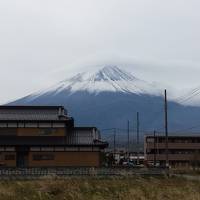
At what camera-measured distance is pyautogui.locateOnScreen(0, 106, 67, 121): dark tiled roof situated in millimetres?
66312

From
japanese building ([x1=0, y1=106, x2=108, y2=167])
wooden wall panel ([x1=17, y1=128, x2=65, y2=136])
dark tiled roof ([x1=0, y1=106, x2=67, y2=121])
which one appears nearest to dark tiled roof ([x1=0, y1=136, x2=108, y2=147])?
japanese building ([x1=0, y1=106, x2=108, y2=167])

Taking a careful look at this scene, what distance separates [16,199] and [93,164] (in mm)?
46059

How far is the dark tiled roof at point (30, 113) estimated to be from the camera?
218ft

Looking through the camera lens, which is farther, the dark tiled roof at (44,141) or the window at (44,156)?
the dark tiled roof at (44,141)

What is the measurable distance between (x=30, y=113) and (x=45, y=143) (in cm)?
628

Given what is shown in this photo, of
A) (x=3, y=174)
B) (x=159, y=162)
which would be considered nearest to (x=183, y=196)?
(x=3, y=174)

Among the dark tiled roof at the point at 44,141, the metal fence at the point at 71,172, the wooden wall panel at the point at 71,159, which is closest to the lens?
the metal fence at the point at 71,172

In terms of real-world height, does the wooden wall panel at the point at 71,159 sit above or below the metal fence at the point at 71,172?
above

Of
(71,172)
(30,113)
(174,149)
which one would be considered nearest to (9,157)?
(30,113)

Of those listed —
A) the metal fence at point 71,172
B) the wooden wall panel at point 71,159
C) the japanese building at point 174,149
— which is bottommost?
the metal fence at point 71,172

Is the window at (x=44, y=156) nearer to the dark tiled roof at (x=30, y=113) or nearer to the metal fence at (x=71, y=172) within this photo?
the dark tiled roof at (x=30, y=113)

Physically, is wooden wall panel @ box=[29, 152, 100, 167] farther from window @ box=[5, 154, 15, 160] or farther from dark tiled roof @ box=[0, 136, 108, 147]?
window @ box=[5, 154, 15, 160]

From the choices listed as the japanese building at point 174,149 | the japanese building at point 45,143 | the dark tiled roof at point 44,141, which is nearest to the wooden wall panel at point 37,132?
the japanese building at point 45,143

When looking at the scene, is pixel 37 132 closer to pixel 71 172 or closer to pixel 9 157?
pixel 9 157
